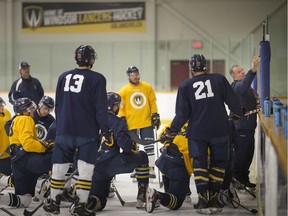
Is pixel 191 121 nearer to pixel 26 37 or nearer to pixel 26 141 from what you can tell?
pixel 26 141

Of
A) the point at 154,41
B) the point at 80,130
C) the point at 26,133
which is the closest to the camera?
the point at 80,130

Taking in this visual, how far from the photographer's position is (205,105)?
5336 mm

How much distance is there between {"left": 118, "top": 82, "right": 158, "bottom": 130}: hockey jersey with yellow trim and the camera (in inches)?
294

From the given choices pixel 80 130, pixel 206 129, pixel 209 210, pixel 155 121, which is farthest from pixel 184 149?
pixel 155 121

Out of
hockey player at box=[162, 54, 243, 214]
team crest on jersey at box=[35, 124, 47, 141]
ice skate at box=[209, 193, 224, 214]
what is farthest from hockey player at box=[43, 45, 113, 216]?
team crest on jersey at box=[35, 124, 47, 141]

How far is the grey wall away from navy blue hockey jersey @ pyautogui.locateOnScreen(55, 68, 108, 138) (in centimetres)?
1134

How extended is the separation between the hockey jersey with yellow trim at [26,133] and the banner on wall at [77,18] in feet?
43.9

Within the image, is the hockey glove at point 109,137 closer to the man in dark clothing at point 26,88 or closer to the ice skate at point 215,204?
the ice skate at point 215,204

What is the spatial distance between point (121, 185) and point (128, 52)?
33.5 ft

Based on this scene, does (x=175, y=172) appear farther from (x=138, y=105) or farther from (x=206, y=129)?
(x=138, y=105)

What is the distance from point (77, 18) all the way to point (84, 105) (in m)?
14.3

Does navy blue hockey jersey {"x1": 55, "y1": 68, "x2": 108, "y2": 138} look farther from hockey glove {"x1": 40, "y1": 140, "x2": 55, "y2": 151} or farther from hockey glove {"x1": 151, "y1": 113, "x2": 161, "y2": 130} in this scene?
hockey glove {"x1": 151, "y1": 113, "x2": 161, "y2": 130}

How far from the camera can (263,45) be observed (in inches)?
249

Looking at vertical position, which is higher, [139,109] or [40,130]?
[139,109]
